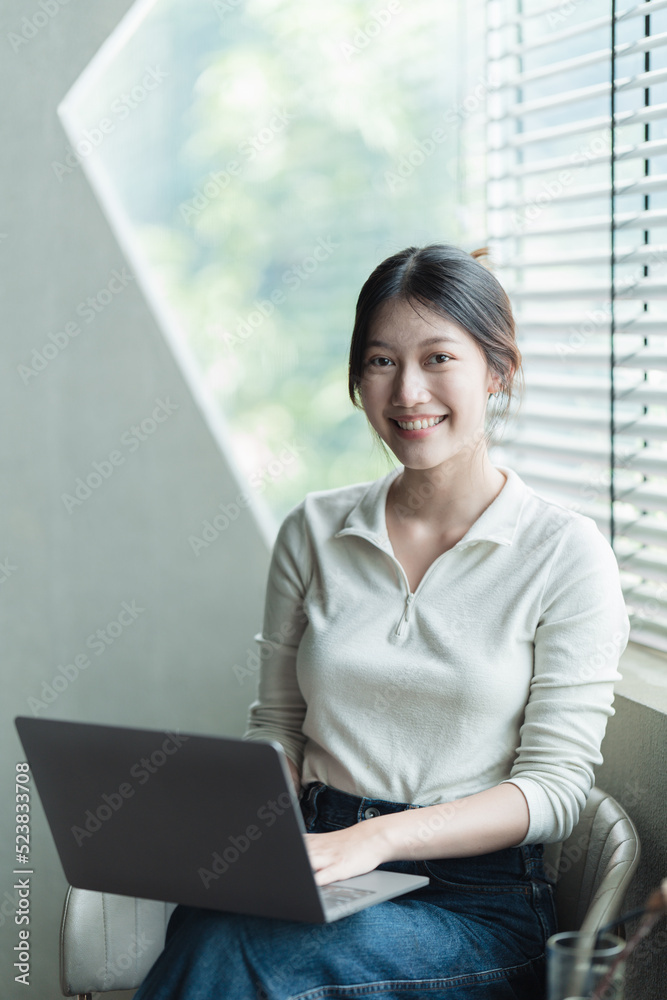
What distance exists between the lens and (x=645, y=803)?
1362 mm

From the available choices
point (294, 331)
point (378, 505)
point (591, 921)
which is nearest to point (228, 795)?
point (591, 921)

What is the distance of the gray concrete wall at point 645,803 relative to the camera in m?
1.29

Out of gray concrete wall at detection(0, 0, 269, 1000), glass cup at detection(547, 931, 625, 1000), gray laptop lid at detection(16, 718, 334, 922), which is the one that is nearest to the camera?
glass cup at detection(547, 931, 625, 1000)

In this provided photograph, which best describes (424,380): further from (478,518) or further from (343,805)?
(343,805)

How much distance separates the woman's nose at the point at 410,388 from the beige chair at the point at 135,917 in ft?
2.04

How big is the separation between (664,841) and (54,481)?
1341 mm

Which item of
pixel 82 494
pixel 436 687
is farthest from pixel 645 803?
pixel 82 494

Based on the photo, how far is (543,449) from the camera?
76.9 inches

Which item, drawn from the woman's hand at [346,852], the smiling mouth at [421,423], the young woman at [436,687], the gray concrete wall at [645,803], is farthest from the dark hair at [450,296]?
the woman's hand at [346,852]

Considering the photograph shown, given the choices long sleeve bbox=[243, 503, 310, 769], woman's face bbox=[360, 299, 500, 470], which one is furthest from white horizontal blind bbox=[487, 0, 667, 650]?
long sleeve bbox=[243, 503, 310, 769]

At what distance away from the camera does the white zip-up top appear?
1266 millimetres

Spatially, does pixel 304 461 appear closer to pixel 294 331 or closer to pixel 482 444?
pixel 294 331

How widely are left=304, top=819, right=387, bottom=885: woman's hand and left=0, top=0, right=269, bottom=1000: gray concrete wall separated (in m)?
0.96

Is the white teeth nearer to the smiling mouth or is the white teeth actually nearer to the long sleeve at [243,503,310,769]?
the smiling mouth
